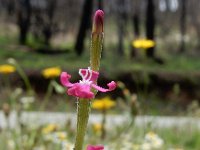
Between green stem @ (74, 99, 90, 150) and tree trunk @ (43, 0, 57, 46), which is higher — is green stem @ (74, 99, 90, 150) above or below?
above

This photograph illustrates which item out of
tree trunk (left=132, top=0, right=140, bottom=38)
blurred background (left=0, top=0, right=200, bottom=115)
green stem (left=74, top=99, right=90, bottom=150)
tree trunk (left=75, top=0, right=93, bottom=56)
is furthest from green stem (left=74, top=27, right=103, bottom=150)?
tree trunk (left=132, top=0, right=140, bottom=38)

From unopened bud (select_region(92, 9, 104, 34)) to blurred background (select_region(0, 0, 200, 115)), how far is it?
9.03 m

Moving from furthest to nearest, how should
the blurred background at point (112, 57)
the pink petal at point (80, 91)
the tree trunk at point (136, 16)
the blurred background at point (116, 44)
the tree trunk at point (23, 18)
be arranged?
the tree trunk at point (136, 16) < the tree trunk at point (23, 18) < the blurred background at point (116, 44) < the blurred background at point (112, 57) < the pink petal at point (80, 91)

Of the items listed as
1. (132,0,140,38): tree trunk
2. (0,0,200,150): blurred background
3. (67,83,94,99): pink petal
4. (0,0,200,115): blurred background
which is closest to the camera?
(67,83,94,99): pink petal

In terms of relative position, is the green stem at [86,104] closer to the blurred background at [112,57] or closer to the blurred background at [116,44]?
the blurred background at [112,57]

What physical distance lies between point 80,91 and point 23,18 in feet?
65.9

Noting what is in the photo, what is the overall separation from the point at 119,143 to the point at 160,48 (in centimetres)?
2267

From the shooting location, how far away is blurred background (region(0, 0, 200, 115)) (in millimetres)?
14164

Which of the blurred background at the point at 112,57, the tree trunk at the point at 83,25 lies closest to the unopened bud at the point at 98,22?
the blurred background at the point at 112,57

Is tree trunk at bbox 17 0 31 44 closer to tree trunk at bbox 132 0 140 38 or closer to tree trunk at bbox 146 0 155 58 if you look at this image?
tree trunk at bbox 132 0 140 38

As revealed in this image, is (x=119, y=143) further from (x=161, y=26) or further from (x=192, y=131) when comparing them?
(x=161, y=26)

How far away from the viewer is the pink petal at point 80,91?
1.92 ft

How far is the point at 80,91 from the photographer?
1.93 ft

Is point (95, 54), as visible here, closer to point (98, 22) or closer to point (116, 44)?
point (98, 22)
